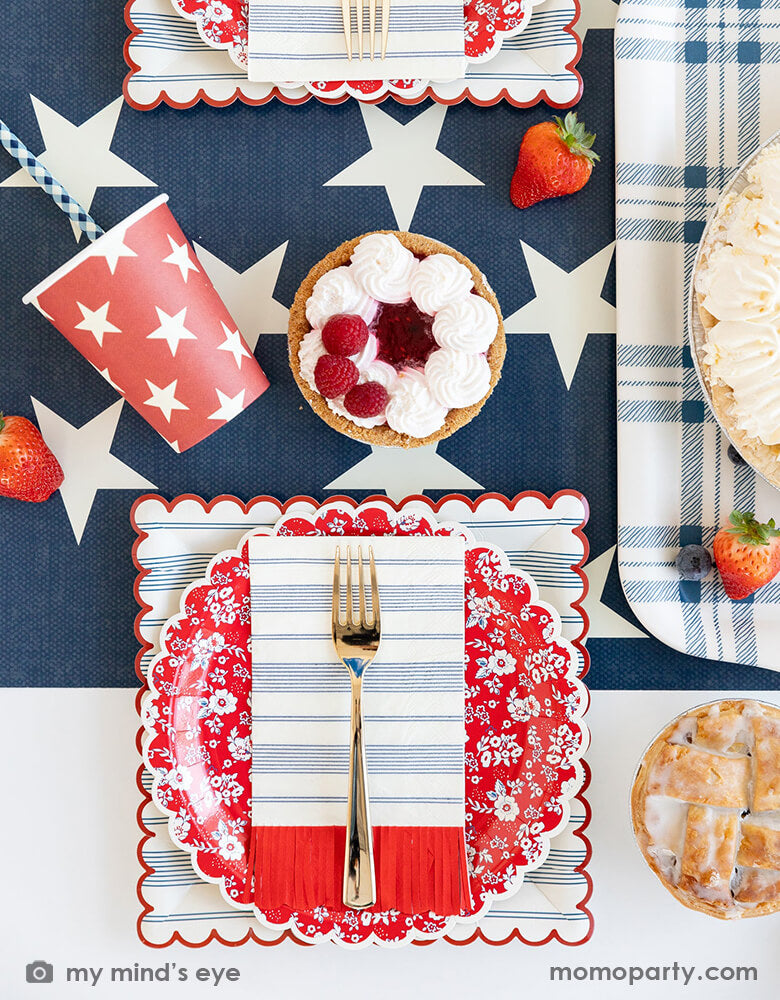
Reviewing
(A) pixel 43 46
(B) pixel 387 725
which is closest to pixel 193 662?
(B) pixel 387 725

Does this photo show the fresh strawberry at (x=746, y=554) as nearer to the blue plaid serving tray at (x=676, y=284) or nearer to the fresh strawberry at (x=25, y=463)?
the blue plaid serving tray at (x=676, y=284)

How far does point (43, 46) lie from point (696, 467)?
1.10m

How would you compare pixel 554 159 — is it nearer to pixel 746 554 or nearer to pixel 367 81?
pixel 367 81

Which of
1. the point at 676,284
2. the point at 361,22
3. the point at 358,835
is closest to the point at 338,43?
the point at 361,22

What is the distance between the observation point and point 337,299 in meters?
0.95

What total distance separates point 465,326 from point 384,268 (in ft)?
0.41

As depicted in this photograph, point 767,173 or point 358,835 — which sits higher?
point 767,173

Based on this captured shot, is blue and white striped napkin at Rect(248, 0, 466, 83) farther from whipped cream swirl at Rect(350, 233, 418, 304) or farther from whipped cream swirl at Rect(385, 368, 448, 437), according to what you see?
whipped cream swirl at Rect(385, 368, 448, 437)

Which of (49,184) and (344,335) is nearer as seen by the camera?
(344,335)

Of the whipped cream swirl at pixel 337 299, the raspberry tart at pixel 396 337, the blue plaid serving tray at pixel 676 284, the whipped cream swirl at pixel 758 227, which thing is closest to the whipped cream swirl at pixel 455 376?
the raspberry tart at pixel 396 337

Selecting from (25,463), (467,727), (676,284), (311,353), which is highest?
(676,284)

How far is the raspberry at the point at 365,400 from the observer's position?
0.92 meters

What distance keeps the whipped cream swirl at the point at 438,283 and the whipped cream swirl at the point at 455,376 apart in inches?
2.3

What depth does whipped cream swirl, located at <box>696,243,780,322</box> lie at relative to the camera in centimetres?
91
